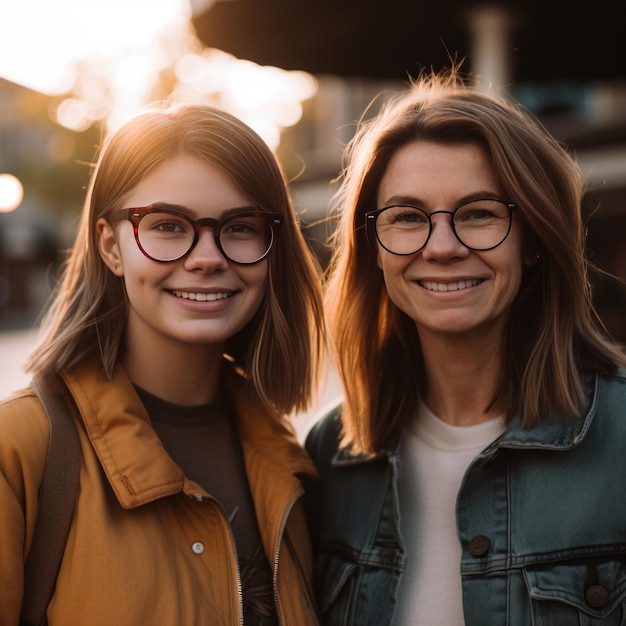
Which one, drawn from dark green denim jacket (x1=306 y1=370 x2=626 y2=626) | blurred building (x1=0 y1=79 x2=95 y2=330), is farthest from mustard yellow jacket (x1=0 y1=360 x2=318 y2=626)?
blurred building (x1=0 y1=79 x2=95 y2=330)

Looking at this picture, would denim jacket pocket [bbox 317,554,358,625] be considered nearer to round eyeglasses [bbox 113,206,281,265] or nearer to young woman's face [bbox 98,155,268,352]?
young woman's face [bbox 98,155,268,352]

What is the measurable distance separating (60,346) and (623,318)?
7634mm

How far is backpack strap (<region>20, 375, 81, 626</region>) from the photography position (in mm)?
2076

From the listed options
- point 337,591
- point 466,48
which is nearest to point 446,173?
point 337,591

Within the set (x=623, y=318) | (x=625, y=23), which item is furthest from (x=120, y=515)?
(x=623, y=318)

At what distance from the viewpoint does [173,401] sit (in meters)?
2.64

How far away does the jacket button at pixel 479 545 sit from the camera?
244cm

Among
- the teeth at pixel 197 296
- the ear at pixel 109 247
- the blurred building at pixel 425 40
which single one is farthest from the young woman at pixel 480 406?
the ear at pixel 109 247

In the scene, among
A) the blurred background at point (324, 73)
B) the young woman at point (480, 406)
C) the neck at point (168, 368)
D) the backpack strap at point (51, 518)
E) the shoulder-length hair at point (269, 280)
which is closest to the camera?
the backpack strap at point (51, 518)

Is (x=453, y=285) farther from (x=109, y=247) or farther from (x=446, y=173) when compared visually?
(x=109, y=247)

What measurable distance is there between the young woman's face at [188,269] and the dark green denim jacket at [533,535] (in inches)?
32.5

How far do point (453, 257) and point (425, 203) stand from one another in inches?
7.6

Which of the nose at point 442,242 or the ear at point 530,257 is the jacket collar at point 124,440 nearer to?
the nose at point 442,242

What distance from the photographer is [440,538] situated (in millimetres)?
2598
